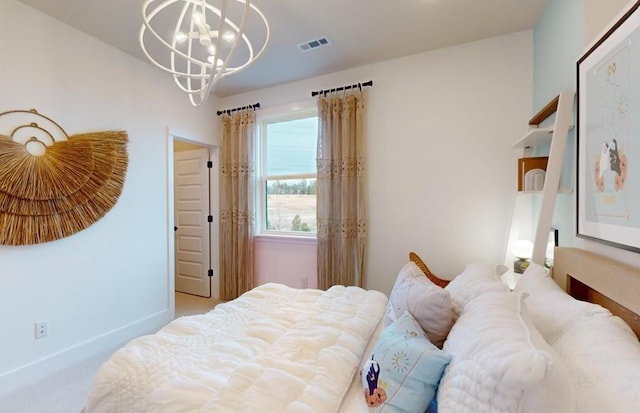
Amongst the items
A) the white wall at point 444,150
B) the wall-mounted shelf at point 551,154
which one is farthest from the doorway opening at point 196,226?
the wall-mounted shelf at point 551,154

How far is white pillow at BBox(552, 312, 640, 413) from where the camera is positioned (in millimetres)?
644

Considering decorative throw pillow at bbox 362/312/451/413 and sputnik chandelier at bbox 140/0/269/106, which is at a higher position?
sputnik chandelier at bbox 140/0/269/106

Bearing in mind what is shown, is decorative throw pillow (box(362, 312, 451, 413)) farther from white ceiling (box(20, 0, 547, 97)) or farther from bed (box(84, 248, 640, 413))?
white ceiling (box(20, 0, 547, 97))

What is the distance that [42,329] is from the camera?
2.24 meters

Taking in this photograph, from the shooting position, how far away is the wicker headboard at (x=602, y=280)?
36.6 inches

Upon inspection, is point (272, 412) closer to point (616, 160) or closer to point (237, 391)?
point (237, 391)

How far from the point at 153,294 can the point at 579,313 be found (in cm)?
352

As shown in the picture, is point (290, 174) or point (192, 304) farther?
point (192, 304)

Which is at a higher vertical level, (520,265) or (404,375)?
(520,265)

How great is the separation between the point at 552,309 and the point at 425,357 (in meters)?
0.57

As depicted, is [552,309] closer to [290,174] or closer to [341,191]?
[341,191]

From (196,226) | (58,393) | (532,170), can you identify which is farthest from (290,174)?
(58,393)

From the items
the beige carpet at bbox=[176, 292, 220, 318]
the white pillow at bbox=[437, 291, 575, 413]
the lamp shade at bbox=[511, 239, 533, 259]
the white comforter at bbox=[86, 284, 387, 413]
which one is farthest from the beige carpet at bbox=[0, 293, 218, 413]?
the lamp shade at bbox=[511, 239, 533, 259]

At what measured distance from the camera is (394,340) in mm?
1054
